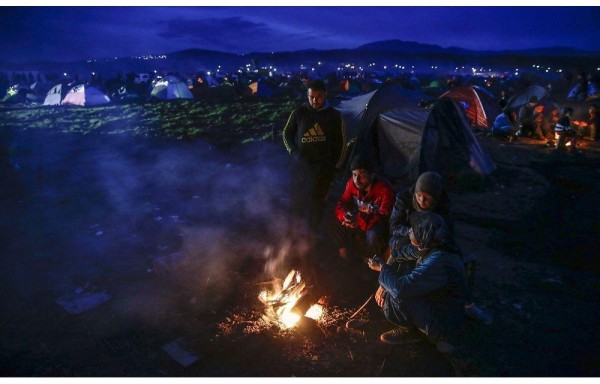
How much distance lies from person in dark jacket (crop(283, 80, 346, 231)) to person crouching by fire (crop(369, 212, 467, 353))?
1.74m

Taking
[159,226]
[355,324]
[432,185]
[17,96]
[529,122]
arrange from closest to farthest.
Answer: [432,185] → [355,324] → [159,226] → [529,122] → [17,96]

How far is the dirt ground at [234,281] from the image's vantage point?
11.7ft

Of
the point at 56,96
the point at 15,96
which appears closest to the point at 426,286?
the point at 56,96

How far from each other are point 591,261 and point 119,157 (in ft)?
38.4

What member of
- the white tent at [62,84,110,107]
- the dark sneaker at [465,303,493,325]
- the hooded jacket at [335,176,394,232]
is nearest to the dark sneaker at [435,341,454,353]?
the dark sneaker at [465,303,493,325]

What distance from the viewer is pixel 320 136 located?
16.6 feet

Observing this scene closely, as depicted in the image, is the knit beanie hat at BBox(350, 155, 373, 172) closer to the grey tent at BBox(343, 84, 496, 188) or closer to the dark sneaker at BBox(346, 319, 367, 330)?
the dark sneaker at BBox(346, 319, 367, 330)

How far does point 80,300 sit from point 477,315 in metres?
4.53

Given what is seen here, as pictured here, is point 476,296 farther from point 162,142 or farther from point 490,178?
point 162,142

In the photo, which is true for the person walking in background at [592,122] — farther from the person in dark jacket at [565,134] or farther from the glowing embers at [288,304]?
the glowing embers at [288,304]

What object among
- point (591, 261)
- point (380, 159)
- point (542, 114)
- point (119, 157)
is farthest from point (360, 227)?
point (542, 114)

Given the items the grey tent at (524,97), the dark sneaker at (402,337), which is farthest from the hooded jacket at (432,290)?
the grey tent at (524,97)

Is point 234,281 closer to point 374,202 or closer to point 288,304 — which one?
point 288,304

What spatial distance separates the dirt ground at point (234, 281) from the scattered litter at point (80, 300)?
0.03 metres
